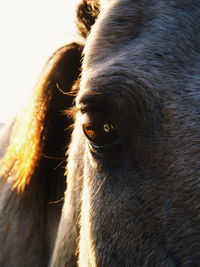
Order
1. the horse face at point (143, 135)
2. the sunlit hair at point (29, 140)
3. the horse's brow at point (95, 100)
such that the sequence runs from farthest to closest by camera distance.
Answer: the sunlit hair at point (29, 140) < the horse's brow at point (95, 100) < the horse face at point (143, 135)

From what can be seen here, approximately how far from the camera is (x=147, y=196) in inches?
57.0

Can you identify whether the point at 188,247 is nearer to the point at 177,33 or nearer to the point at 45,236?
the point at 177,33

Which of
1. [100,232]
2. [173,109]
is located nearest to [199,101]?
[173,109]

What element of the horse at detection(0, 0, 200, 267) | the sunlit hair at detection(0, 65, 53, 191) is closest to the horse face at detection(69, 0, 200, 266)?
the horse at detection(0, 0, 200, 267)

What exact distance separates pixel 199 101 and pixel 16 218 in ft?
4.55

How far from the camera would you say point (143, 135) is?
58.9 inches

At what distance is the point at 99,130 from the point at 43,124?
0.94m

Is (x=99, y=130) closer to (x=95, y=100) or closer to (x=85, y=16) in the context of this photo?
(x=95, y=100)

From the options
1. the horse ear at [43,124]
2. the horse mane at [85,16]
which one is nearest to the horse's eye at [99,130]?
the horse ear at [43,124]

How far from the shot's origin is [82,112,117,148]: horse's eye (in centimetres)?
156

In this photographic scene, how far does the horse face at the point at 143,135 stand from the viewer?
1.38 metres

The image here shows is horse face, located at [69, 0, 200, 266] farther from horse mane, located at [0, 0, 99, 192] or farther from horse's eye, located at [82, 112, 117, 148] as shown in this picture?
horse mane, located at [0, 0, 99, 192]

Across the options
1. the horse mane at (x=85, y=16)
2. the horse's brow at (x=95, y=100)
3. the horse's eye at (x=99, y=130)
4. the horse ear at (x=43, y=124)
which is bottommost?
the horse ear at (x=43, y=124)

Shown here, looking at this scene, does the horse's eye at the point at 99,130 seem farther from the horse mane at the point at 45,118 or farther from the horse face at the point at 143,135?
the horse mane at the point at 45,118
